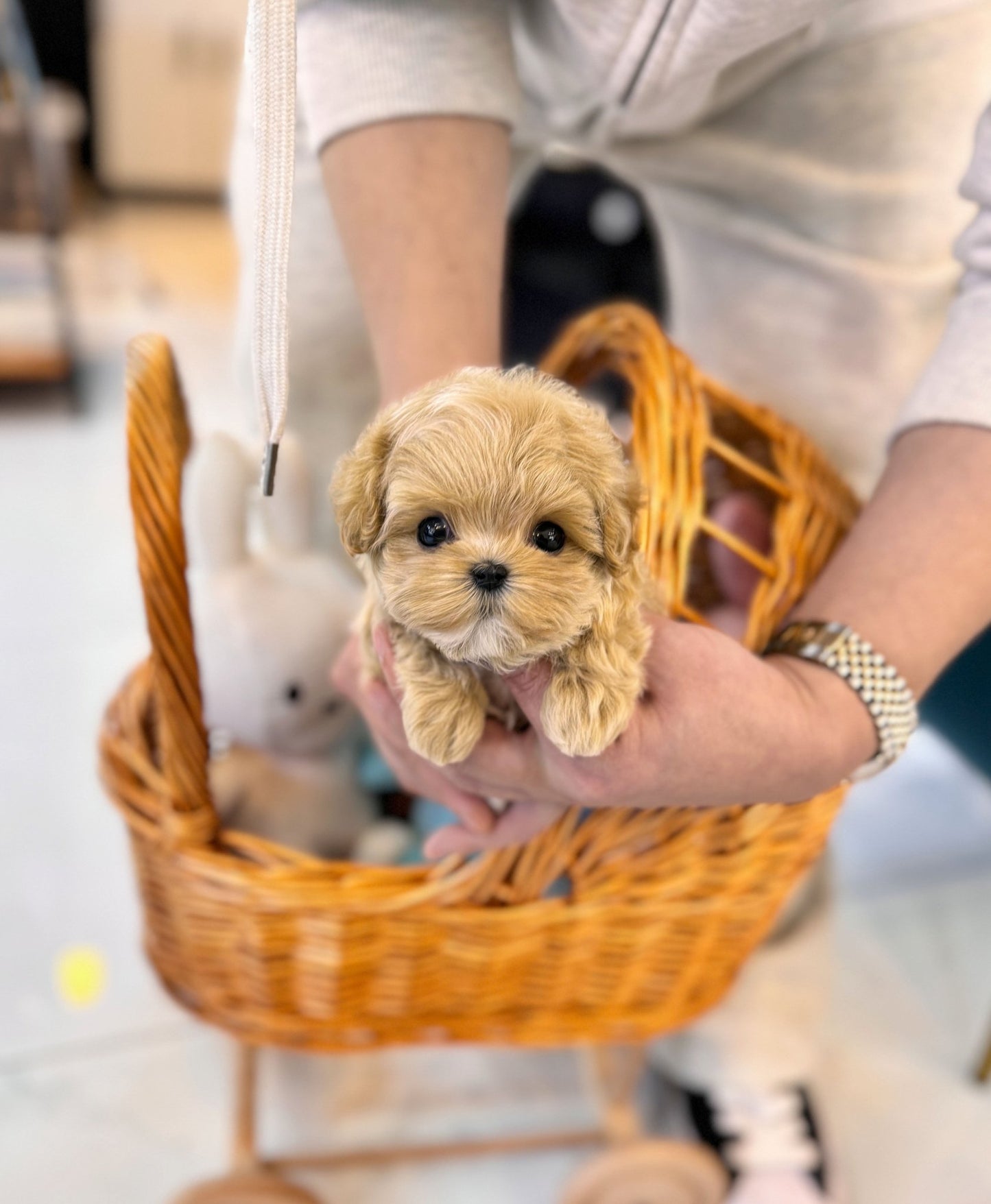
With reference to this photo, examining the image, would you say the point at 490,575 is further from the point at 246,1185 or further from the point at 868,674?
the point at 246,1185

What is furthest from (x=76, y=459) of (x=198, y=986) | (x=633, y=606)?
(x=633, y=606)

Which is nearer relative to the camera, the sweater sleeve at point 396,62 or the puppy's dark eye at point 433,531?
the puppy's dark eye at point 433,531

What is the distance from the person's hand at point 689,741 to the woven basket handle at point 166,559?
0.12m

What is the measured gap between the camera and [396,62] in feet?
2.10

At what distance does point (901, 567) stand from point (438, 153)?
14.5 inches

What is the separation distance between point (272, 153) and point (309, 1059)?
2.59 ft

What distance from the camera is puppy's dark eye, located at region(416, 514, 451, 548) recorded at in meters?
0.43

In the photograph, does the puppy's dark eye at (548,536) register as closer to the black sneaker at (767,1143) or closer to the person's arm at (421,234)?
the person's arm at (421,234)

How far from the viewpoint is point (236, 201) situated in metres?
0.95

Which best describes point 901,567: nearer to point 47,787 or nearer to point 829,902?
point 829,902

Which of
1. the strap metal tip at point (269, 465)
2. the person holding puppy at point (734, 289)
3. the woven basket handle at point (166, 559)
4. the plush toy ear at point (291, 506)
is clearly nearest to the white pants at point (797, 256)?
the person holding puppy at point (734, 289)

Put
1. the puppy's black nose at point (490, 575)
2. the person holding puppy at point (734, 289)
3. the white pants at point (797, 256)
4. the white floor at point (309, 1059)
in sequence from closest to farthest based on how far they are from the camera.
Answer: the puppy's black nose at point (490, 575) → the person holding puppy at point (734, 289) → the white pants at point (797, 256) → the white floor at point (309, 1059)

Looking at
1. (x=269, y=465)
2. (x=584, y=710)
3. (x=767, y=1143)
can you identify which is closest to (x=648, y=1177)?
(x=767, y=1143)

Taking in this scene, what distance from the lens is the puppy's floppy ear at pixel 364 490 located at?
447 mm
